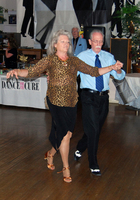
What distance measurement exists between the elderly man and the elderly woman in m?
0.18

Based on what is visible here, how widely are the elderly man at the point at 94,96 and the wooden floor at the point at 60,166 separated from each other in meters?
0.27

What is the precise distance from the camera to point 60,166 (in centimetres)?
325

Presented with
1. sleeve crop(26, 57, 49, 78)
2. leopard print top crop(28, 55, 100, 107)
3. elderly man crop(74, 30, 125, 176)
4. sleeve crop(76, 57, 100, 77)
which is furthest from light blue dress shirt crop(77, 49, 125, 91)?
sleeve crop(26, 57, 49, 78)

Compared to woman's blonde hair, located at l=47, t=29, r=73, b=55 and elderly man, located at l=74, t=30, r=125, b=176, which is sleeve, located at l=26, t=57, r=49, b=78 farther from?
elderly man, located at l=74, t=30, r=125, b=176

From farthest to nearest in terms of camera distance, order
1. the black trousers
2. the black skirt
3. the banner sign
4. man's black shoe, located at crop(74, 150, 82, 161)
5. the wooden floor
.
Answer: the banner sign → man's black shoe, located at crop(74, 150, 82, 161) → the black trousers → the black skirt → the wooden floor

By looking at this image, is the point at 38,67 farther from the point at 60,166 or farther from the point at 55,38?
the point at 60,166

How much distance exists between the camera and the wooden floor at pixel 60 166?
2.64 m

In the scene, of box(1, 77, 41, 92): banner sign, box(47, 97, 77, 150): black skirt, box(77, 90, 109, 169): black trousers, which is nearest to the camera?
box(47, 97, 77, 150): black skirt

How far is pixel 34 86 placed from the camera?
603cm

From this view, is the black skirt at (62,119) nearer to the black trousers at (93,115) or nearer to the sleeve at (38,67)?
the black trousers at (93,115)

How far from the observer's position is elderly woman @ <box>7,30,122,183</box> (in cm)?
271

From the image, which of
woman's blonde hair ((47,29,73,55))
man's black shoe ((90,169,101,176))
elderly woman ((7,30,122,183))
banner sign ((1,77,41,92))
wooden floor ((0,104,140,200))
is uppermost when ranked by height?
woman's blonde hair ((47,29,73,55))

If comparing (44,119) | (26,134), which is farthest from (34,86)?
(26,134)

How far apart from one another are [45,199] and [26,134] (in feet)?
6.65
